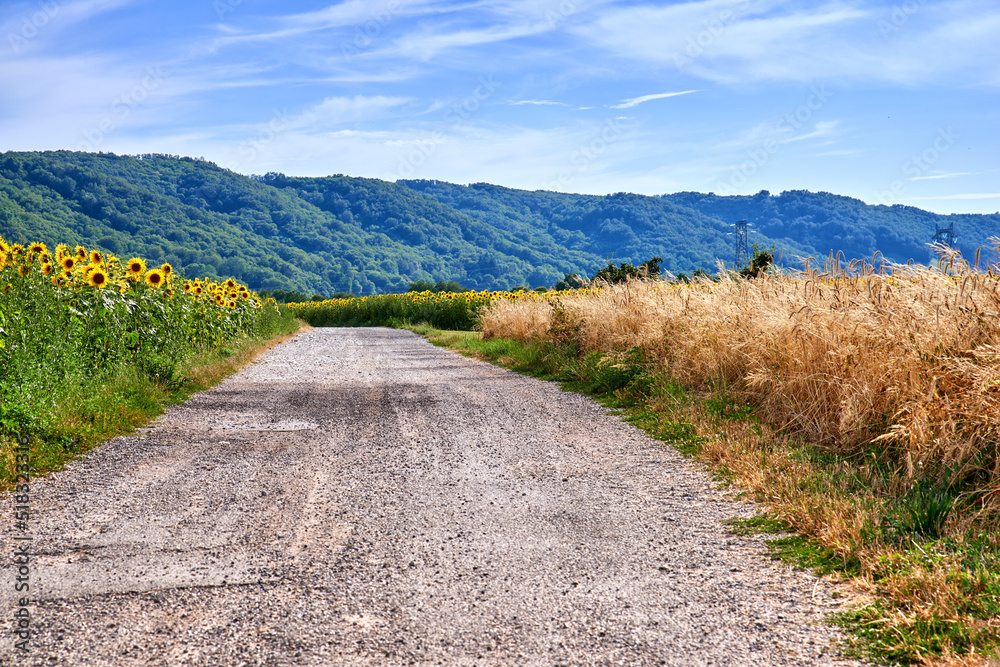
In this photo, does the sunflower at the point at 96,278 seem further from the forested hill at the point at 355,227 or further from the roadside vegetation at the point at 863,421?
the forested hill at the point at 355,227

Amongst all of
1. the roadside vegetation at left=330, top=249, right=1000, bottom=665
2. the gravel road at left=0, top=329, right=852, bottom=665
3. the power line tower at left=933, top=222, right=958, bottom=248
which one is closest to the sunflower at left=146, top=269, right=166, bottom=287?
the gravel road at left=0, top=329, right=852, bottom=665

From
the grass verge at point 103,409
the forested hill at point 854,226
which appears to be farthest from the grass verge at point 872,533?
the forested hill at point 854,226

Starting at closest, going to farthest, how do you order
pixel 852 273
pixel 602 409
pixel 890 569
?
pixel 890 569 < pixel 852 273 < pixel 602 409

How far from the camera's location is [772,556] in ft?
12.3

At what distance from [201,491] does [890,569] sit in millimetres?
4246

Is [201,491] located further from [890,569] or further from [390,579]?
[890,569]

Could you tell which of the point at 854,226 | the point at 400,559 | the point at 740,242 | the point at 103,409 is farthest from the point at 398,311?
the point at 854,226

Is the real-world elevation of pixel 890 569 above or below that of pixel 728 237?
below

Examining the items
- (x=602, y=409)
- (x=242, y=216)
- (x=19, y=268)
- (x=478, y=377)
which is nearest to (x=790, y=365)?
(x=602, y=409)

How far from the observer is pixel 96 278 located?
9.66 m

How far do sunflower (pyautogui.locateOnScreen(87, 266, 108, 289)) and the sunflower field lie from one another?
62.7ft

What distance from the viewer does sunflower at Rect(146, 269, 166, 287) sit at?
40.7 ft

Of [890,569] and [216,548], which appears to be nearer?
[890,569]

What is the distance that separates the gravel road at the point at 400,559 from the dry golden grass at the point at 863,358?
1232 mm
